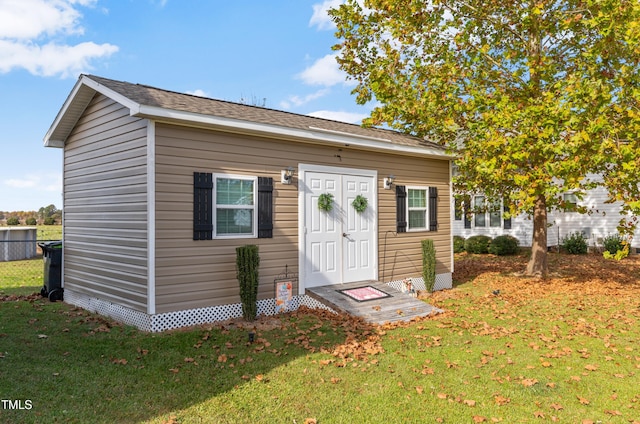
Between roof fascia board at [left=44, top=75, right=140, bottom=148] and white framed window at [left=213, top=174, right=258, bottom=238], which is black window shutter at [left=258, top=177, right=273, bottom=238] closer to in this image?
white framed window at [left=213, top=174, right=258, bottom=238]

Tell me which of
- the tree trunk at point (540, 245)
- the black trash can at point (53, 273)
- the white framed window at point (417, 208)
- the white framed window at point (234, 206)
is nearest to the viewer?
the white framed window at point (234, 206)

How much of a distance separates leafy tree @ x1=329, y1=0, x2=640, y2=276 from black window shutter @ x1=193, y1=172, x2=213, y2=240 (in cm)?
576

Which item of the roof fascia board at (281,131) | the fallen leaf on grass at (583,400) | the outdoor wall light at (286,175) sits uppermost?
the roof fascia board at (281,131)

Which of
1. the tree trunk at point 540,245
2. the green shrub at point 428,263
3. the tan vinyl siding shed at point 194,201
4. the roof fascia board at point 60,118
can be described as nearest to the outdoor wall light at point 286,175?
the tan vinyl siding shed at point 194,201

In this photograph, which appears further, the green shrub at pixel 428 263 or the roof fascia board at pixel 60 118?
the green shrub at pixel 428 263

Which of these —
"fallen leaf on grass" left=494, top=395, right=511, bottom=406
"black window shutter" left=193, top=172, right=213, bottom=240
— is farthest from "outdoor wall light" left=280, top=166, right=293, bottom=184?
"fallen leaf on grass" left=494, top=395, right=511, bottom=406

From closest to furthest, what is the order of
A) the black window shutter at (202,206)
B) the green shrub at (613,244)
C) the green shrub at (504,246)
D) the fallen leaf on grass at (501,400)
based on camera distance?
the fallen leaf on grass at (501,400)
the black window shutter at (202,206)
the green shrub at (613,244)
the green shrub at (504,246)

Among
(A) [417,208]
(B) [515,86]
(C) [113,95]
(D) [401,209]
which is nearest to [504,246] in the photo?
(B) [515,86]

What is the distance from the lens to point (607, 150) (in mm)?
8719

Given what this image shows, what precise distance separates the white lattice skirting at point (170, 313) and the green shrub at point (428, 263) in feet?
10.5

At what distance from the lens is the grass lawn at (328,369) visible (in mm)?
3740

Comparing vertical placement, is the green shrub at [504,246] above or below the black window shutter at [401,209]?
below

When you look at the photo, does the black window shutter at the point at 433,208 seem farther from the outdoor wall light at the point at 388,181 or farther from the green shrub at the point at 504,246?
the green shrub at the point at 504,246

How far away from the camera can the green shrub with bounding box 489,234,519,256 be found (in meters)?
17.3
